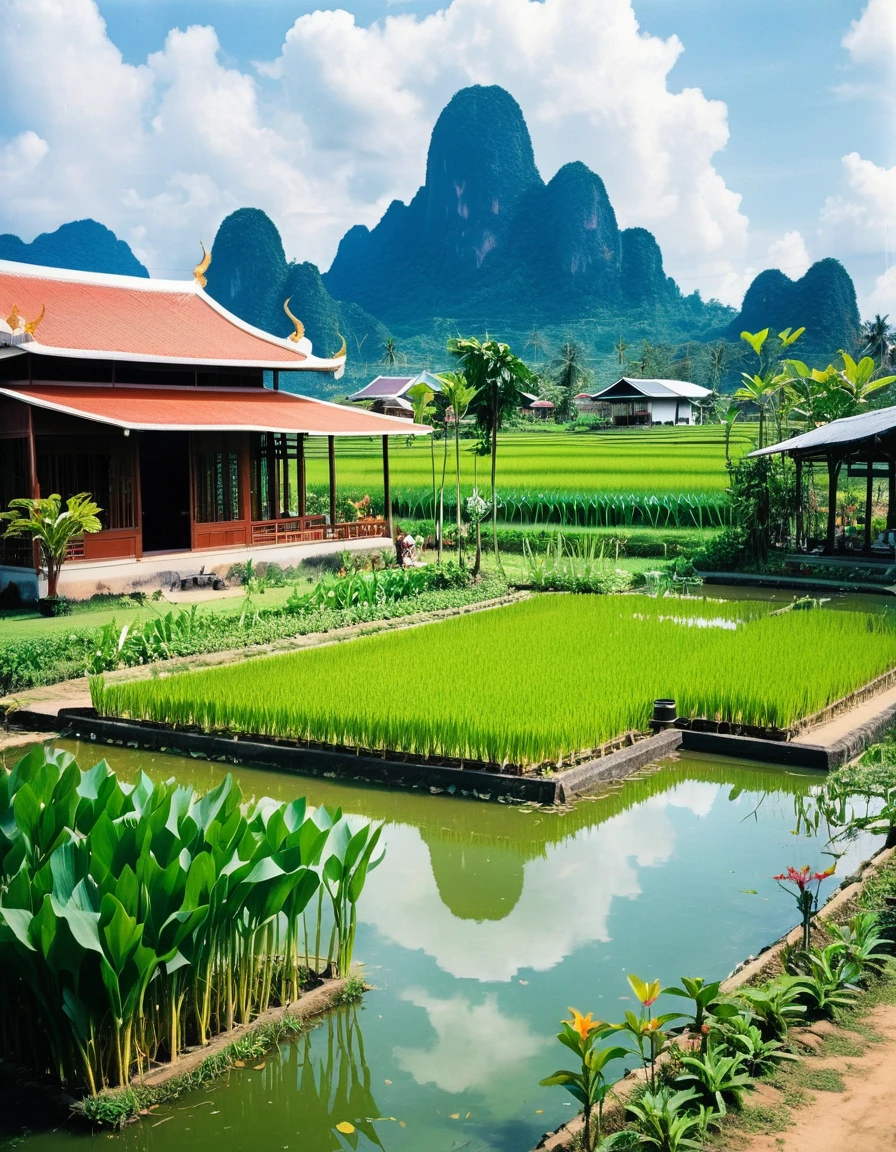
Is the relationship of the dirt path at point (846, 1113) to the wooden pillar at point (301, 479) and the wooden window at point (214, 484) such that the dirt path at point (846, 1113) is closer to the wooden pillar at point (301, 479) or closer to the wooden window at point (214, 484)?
the wooden pillar at point (301, 479)

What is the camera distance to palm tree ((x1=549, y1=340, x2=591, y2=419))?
6244 centimetres

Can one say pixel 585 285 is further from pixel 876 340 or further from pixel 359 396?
pixel 876 340

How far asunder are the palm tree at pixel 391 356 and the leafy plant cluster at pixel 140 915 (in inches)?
2994

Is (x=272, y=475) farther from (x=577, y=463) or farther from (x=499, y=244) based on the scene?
(x=499, y=244)

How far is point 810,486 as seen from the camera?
19.6 metres

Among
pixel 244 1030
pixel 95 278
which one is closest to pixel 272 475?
pixel 95 278

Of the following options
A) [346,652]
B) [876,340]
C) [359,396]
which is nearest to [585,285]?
[359,396]

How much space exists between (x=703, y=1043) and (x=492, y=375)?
13.2 m

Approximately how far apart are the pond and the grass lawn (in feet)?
44.8

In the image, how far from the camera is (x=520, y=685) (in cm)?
895

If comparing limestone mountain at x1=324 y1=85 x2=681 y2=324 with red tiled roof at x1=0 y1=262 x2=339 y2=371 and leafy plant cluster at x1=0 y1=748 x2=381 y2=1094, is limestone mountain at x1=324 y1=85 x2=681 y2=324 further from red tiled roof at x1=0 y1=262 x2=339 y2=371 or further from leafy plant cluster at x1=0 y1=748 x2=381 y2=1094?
leafy plant cluster at x1=0 y1=748 x2=381 y2=1094

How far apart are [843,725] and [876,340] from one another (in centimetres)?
4663

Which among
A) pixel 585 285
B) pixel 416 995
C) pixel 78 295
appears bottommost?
pixel 416 995

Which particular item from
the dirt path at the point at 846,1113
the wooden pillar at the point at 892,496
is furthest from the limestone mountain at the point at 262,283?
the dirt path at the point at 846,1113
